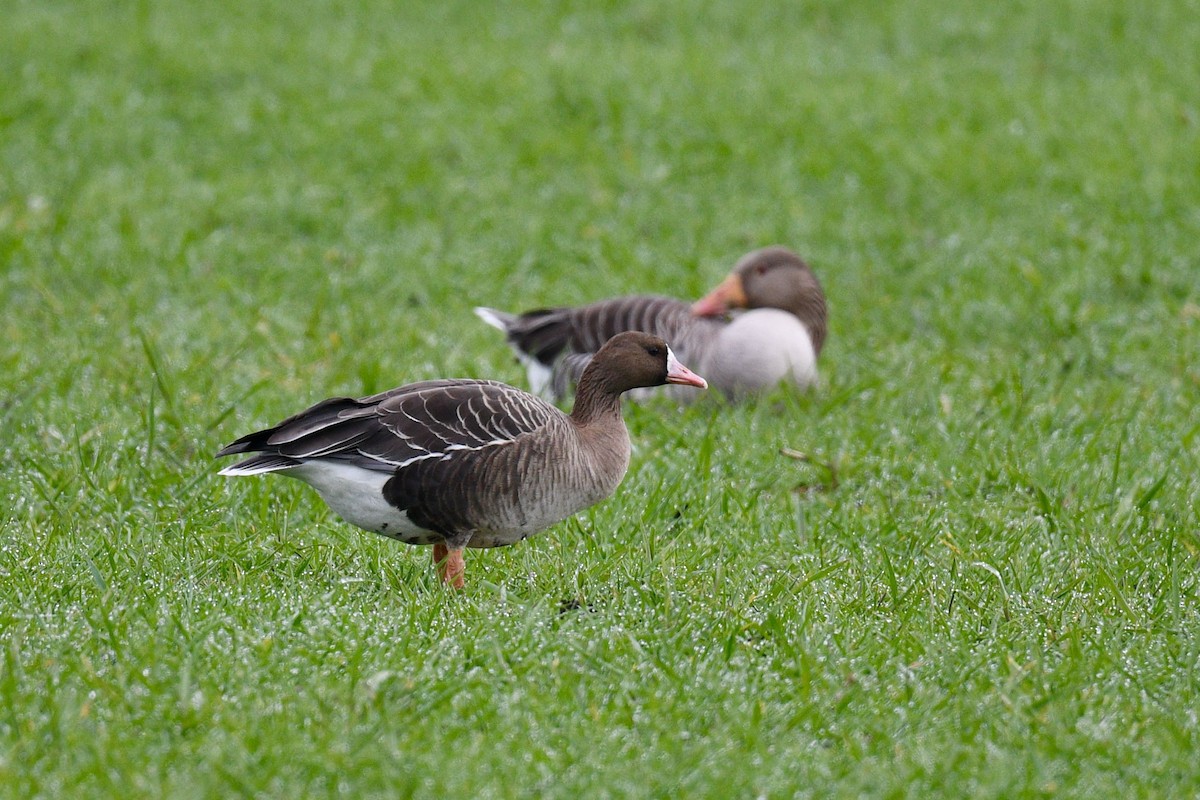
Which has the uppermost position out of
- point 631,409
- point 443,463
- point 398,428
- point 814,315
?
point 398,428

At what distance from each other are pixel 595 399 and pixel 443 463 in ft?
2.42

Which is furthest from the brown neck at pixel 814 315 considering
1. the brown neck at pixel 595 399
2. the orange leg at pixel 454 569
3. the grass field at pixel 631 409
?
the orange leg at pixel 454 569

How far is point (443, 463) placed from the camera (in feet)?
14.7

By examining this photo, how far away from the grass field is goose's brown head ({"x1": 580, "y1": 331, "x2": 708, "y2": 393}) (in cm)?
55

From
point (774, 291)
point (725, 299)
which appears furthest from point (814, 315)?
point (725, 299)

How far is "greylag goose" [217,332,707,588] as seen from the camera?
445cm

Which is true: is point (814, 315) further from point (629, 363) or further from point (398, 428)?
point (398, 428)

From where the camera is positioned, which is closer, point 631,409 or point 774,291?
point 631,409

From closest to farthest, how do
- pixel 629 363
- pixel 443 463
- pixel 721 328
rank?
pixel 443 463
pixel 629 363
pixel 721 328

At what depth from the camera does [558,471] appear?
4547mm

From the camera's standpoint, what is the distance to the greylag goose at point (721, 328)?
713cm

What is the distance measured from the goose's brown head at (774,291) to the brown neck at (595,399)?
260 cm

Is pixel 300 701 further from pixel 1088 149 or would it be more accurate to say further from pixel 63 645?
pixel 1088 149

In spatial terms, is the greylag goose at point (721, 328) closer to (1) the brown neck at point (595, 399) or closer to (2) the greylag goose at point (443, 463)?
(1) the brown neck at point (595, 399)
